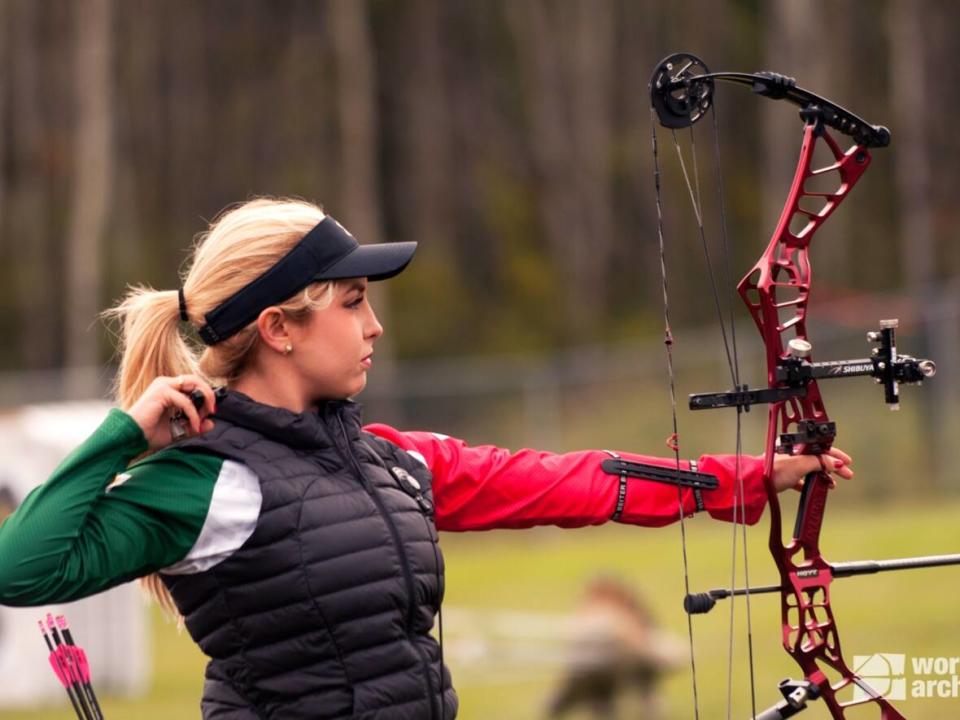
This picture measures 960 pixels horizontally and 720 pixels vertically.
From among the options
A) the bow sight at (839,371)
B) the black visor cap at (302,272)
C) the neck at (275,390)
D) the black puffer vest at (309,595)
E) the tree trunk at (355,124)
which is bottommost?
the black puffer vest at (309,595)

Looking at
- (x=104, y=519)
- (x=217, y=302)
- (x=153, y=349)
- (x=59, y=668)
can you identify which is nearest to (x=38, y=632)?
(x=59, y=668)

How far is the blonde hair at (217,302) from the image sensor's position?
2.98 metres

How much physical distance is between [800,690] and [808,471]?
1.41 ft

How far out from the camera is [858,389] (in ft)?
47.6

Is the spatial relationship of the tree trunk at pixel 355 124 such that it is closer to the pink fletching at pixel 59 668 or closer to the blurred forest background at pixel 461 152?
the blurred forest background at pixel 461 152

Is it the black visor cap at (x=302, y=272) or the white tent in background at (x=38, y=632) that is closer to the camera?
the black visor cap at (x=302, y=272)

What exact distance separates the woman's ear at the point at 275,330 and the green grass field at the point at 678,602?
260 centimetres

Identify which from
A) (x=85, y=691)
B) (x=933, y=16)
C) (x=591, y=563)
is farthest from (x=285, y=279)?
(x=933, y=16)

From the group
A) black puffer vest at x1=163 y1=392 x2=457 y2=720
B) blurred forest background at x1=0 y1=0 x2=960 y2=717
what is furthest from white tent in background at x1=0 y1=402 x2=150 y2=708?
blurred forest background at x1=0 y1=0 x2=960 y2=717

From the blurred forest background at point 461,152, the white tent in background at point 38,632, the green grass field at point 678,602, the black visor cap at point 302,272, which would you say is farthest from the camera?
the blurred forest background at point 461,152

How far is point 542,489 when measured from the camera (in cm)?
326

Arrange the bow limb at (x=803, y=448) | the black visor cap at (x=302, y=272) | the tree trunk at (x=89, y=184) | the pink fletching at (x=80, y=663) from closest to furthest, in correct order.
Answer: the black visor cap at (x=302, y=272), the pink fletching at (x=80, y=663), the bow limb at (x=803, y=448), the tree trunk at (x=89, y=184)

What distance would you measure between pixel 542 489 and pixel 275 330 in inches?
25.5

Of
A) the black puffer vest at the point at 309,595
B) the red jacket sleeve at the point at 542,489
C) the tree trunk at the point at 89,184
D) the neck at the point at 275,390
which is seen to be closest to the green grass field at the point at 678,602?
the red jacket sleeve at the point at 542,489
